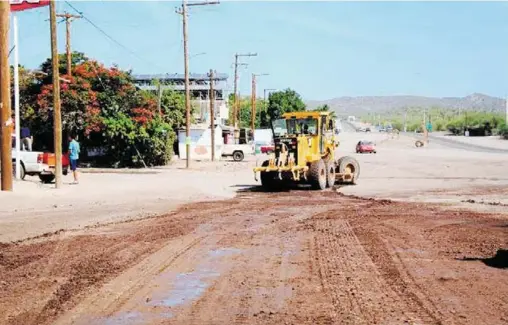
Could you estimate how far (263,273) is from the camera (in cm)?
925

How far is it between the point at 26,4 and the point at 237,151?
3275cm

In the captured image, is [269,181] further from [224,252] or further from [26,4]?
[224,252]

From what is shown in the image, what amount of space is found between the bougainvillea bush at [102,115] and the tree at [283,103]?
61754mm

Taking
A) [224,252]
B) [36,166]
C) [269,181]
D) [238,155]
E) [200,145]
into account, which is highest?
[200,145]

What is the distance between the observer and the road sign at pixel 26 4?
28172 mm

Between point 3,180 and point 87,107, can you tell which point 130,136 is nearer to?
point 87,107

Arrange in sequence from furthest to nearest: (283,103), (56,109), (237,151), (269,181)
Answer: (283,103)
(237,151)
(269,181)
(56,109)

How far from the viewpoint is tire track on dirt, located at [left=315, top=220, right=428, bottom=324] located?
6871mm

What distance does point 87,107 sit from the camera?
43.0 metres

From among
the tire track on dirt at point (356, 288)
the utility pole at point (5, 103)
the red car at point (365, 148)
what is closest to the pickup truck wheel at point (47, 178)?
the utility pole at point (5, 103)

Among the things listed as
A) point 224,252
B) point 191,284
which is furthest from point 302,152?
point 191,284

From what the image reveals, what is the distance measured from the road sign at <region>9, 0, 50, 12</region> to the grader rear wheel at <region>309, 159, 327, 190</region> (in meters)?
12.7

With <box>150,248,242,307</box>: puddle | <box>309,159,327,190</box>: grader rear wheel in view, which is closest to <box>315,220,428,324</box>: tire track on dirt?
<box>150,248,242,307</box>: puddle

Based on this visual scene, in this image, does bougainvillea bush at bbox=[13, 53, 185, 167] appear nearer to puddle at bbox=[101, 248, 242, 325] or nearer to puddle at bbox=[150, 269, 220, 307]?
puddle at bbox=[101, 248, 242, 325]
